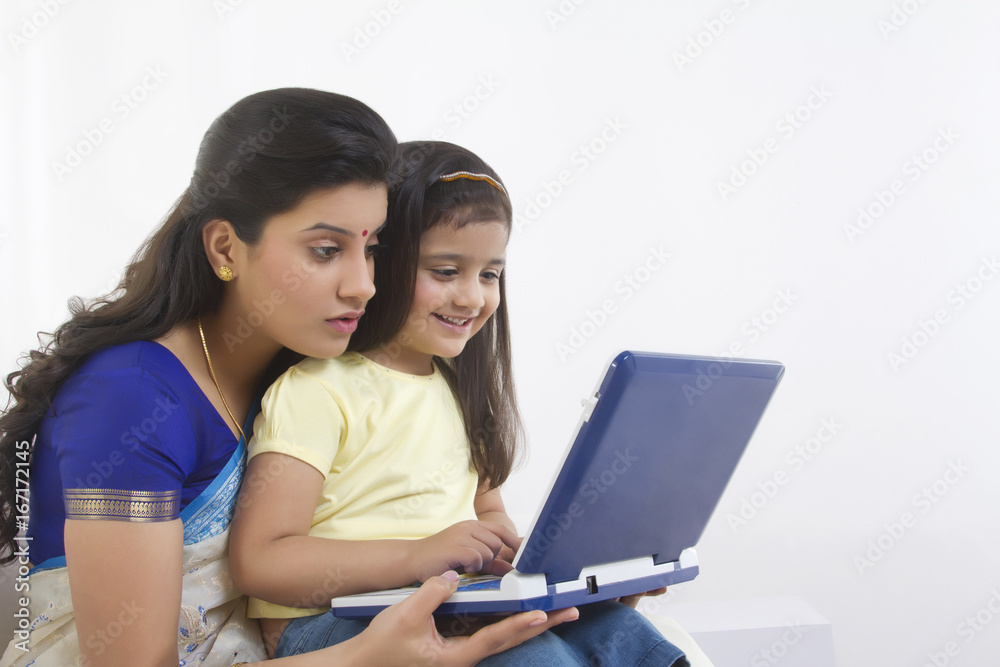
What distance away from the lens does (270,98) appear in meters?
1.16

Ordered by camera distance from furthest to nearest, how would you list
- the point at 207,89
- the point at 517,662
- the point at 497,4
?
the point at 497,4, the point at 207,89, the point at 517,662

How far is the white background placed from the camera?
269cm

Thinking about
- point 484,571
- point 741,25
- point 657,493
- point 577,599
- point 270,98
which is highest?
point 741,25

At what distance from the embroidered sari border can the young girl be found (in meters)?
0.14

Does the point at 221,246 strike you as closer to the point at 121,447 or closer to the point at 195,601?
the point at 121,447

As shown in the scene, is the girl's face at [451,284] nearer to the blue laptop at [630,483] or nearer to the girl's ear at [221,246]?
the girl's ear at [221,246]

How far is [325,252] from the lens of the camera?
114cm

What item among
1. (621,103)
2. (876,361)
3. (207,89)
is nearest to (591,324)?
(621,103)

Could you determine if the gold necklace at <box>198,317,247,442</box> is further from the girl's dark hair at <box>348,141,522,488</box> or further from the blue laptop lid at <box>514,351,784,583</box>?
the blue laptop lid at <box>514,351,784,583</box>

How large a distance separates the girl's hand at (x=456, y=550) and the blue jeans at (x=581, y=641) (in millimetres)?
113

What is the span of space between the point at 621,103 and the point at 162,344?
1.98 meters

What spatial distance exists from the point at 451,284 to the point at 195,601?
58cm

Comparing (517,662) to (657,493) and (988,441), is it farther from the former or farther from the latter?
(988,441)

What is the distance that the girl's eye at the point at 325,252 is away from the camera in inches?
44.6
